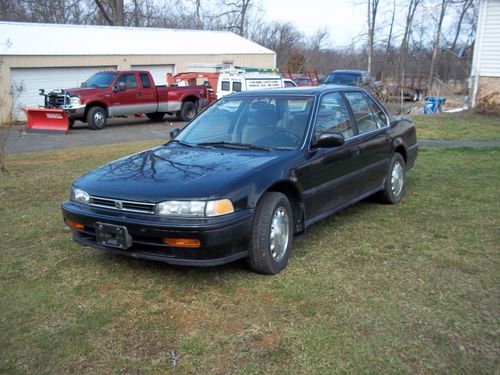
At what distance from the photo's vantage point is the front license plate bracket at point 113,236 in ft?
12.7

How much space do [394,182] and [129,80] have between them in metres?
14.2

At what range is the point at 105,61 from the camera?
79.4ft

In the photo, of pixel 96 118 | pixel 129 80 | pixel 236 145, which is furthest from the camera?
pixel 129 80

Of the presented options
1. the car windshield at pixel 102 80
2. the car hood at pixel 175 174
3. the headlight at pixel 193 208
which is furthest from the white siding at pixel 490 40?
the headlight at pixel 193 208

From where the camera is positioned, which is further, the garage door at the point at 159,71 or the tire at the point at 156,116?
the garage door at the point at 159,71

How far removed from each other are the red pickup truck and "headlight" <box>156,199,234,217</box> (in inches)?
575

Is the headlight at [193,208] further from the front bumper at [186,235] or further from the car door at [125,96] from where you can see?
the car door at [125,96]

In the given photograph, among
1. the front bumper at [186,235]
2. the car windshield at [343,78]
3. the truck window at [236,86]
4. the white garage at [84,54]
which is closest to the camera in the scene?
the front bumper at [186,235]

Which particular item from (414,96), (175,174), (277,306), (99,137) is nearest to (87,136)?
(99,137)

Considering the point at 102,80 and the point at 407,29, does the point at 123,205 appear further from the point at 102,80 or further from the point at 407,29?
the point at 407,29

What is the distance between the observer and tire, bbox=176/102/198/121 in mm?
20250

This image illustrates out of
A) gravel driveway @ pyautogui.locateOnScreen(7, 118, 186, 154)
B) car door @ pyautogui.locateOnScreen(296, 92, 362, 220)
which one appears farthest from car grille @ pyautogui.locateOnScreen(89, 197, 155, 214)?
gravel driveway @ pyautogui.locateOnScreen(7, 118, 186, 154)

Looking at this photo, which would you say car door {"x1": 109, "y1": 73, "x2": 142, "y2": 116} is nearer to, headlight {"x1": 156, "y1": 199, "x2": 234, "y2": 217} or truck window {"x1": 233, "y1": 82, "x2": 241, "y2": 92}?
truck window {"x1": 233, "y1": 82, "x2": 241, "y2": 92}

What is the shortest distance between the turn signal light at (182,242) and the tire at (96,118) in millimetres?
14915
